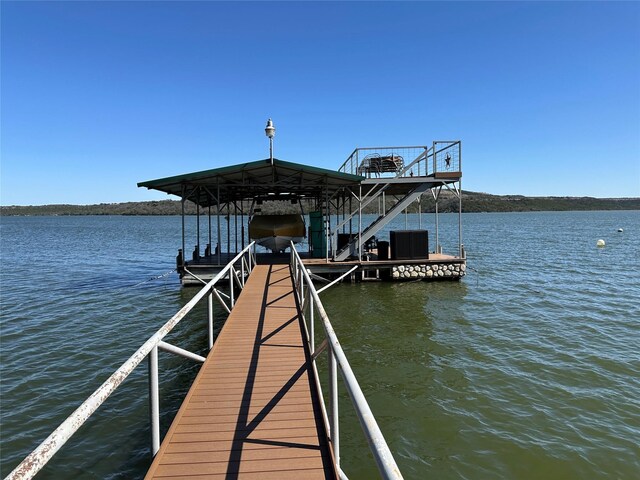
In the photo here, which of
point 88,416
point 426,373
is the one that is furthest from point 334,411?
point 426,373

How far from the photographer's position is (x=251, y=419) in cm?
422

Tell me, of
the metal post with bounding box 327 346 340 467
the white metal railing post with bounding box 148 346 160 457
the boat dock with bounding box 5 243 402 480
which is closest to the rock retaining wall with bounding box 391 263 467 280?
Answer: the boat dock with bounding box 5 243 402 480

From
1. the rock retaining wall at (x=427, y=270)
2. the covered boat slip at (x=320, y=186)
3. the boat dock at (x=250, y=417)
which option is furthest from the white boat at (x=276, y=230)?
the boat dock at (x=250, y=417)

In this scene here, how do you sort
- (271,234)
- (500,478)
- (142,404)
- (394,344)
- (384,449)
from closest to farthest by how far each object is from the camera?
1. (384,449)
2. (500,478)
3. (142,404)
4. (394,344)
5. (271,234)

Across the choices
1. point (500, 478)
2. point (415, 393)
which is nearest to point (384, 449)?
point (500, 478)

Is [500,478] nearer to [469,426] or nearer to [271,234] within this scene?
[469,426]

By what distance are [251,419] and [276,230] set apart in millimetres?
15004

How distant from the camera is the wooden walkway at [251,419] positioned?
11.3 feet

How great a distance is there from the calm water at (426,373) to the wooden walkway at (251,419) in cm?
143

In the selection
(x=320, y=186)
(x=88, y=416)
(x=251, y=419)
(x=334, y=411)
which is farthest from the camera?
(x=320, y=186)

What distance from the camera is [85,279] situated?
66.8ft

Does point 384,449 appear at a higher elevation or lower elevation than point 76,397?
higher

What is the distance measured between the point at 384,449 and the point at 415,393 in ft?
19.4

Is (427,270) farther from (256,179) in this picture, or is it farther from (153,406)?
(153,406)
